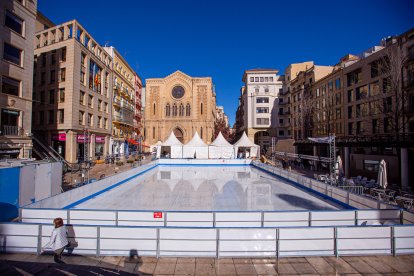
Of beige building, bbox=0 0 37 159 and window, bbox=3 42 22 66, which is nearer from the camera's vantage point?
beige building, bbox=0 0 37 159

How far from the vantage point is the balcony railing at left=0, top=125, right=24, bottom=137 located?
696 inches

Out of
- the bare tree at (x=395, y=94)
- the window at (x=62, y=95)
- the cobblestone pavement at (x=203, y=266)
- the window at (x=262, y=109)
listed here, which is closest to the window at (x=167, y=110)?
the window at (x=262, y=109)

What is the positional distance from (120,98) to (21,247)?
41.8m

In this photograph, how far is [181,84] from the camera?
61656 millimetres

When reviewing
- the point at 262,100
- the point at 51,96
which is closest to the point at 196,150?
the point at 51,96

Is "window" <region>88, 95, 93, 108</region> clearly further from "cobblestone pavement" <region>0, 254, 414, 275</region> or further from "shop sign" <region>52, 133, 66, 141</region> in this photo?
"cobblestone pavement" <region>0, 254, 414, 275</region>

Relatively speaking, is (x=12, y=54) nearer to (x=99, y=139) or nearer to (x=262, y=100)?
(x=99, y=139)

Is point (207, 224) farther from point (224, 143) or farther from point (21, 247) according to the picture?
point (224, 143)

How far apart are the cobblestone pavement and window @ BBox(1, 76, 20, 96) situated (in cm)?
1762

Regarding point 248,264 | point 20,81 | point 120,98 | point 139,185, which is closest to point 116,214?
point 248,264

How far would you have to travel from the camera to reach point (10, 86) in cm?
1836

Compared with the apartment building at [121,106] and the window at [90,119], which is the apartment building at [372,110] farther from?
the apartment building at [121,106]

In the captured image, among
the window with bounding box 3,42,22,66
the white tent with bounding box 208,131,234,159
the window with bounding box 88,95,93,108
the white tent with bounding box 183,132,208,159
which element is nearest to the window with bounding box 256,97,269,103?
the white tent with bounding box 208,131,234,159

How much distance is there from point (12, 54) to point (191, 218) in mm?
21792
